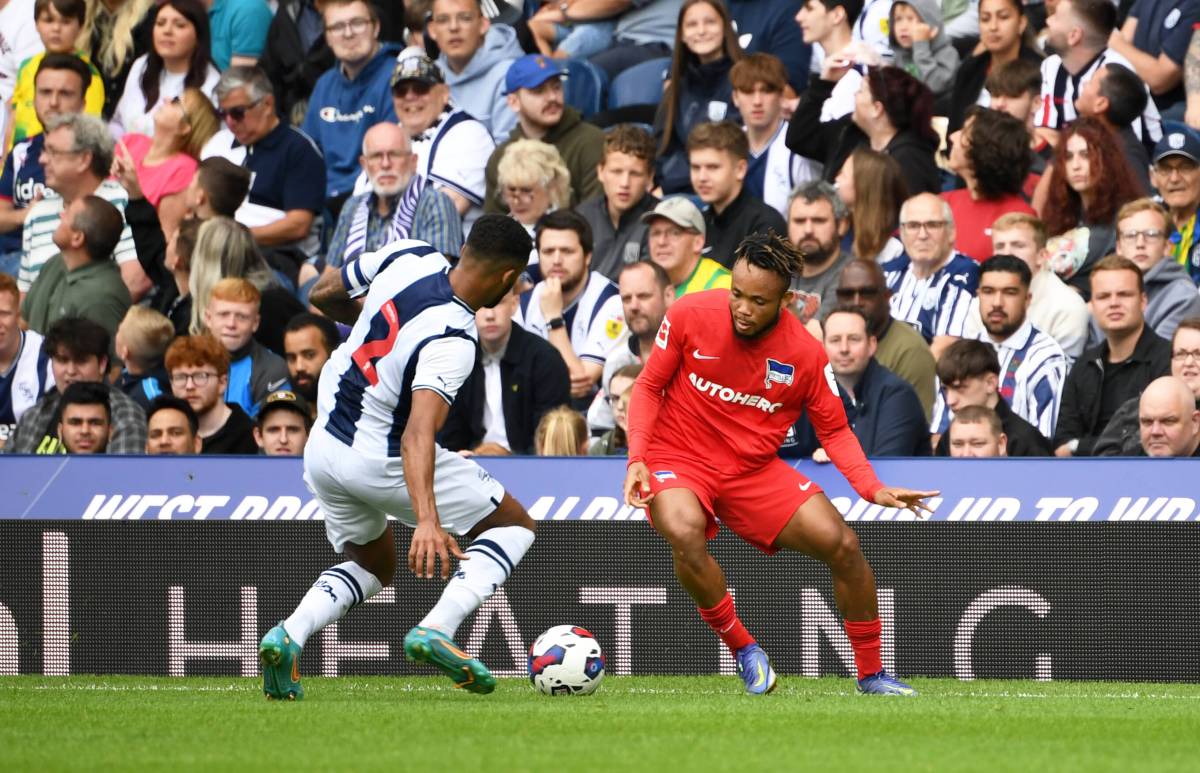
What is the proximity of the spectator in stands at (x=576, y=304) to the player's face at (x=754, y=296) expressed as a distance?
3877 mm

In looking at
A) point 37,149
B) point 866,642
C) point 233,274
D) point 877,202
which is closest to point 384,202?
point 233,274

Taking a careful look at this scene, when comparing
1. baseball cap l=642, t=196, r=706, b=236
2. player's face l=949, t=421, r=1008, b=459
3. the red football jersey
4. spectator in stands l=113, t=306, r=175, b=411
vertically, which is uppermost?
baseball cap l=642, t=196, r=706, b=236

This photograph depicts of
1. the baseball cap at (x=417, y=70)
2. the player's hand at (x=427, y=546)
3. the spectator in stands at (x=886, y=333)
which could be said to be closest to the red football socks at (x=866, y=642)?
the player's hand at (x=427, y=546)

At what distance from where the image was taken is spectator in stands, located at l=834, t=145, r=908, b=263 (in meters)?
12.4

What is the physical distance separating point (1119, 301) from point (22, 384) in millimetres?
7343

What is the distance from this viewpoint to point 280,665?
26.1 ft

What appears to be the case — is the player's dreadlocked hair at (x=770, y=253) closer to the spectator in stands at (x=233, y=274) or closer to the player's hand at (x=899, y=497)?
the player's hand at (x=899, y=497)

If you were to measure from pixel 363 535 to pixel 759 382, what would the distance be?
194cm

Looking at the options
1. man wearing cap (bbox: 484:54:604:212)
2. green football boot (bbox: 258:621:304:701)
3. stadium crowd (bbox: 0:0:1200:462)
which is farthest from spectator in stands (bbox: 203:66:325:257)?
green football boot (bbox: 258:621:304:701)

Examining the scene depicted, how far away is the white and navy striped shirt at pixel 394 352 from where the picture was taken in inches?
311

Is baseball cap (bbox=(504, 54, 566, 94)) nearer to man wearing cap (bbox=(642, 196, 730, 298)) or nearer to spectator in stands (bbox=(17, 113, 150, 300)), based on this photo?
man wearing cap (bbox=(642, 196, 730, 298))

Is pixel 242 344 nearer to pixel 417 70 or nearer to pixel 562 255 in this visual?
pixel 562 255

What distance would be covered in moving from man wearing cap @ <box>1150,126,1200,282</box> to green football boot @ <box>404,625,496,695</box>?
5.91 m

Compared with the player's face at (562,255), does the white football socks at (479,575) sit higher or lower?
lower
